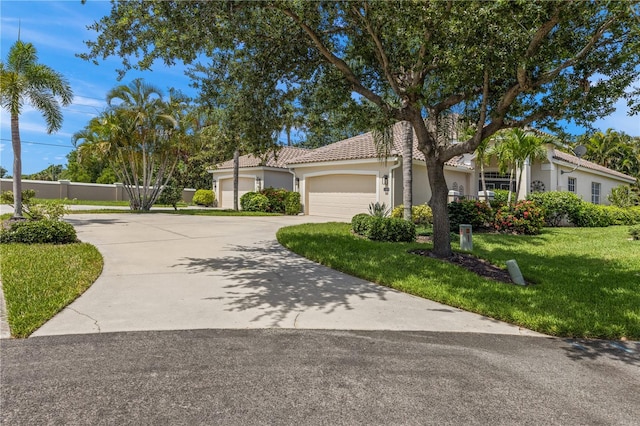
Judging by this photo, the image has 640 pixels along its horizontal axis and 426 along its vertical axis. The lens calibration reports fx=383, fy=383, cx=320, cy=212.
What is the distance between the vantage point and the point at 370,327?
440 cm

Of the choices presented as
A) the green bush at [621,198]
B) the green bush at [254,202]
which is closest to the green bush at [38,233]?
the green bush at [254,202]

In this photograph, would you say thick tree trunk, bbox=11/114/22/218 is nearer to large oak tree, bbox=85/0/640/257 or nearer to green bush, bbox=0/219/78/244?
green bush, bbox=0/219/78/244

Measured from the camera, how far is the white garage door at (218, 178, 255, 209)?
26.5 meters

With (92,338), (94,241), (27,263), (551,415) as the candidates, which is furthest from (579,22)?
(94,241)

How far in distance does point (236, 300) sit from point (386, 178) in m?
12.3

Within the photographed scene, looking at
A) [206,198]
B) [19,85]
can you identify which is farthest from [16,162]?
[206,198]

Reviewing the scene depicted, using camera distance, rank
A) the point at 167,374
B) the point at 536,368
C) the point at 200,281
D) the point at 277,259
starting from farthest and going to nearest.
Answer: the point at 277,259
the point at 200,281
the point at 536,368
the point at 167,374

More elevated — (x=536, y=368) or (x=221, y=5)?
(x=221, y=5)

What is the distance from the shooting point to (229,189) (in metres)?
27.9

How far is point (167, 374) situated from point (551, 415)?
9.52 ft

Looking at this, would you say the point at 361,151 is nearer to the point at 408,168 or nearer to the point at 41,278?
the point at 408,168

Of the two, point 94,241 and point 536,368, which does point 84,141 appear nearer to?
point 94,241

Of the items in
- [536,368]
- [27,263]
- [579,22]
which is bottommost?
[536,368]

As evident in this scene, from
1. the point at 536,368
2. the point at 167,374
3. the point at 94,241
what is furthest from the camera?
the point at 94,241
